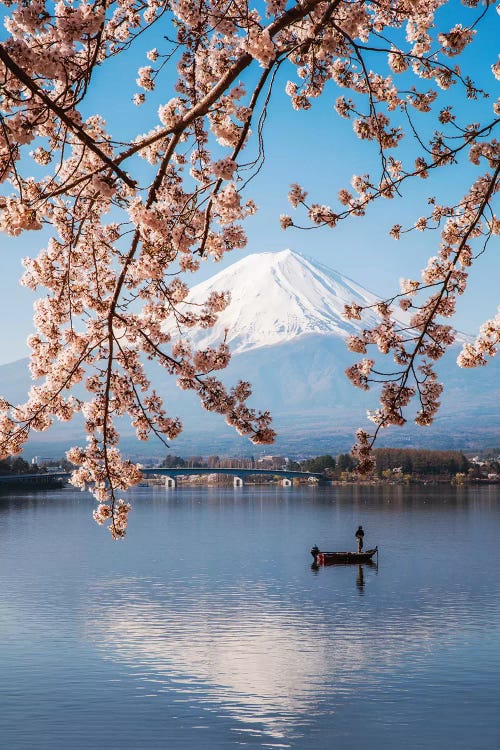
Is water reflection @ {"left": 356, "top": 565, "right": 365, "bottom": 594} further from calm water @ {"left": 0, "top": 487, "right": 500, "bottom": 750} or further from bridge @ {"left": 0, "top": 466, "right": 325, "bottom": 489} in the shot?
bridge @ {"left": 0, "top": 466, "right": 325, "bottom": 489}

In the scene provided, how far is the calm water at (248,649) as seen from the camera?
50.8 ft

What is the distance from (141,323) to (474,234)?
2.37 meters

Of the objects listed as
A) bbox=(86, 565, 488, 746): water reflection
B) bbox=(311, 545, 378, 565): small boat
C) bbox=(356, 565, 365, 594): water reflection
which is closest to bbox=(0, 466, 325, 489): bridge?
bbox=(311, 545, 378, 565): small boat

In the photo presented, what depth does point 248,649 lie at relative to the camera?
21.4 m

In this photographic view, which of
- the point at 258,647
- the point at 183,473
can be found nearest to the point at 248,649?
the point at 258,647

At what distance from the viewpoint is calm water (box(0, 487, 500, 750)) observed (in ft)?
50.8

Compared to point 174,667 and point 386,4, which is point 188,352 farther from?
point 174,667

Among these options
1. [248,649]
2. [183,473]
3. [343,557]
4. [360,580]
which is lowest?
[248,649]

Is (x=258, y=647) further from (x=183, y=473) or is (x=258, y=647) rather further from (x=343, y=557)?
(x=183, y=473)

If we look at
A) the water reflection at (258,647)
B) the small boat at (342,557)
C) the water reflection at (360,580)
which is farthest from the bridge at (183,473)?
the water reflection at (258,647)

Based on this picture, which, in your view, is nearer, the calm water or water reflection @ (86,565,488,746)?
the calm water

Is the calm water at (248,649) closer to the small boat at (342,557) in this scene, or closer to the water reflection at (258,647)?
the water reflection at (258,647)

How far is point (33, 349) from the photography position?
6195mm

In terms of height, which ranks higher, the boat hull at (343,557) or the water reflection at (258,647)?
the boat hull at (343,557)
